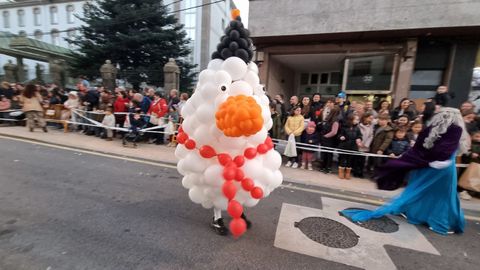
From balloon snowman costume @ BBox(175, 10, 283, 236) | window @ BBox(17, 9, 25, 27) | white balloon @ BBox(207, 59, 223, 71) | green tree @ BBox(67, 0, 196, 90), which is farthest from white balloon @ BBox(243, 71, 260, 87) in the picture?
window @ BBox(17, 9, 25, 27)

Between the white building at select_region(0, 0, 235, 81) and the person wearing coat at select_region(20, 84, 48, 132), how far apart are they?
19455 millimetres

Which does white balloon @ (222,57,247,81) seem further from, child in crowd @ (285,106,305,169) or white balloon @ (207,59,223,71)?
child in crowd @ (285,106,305,169)

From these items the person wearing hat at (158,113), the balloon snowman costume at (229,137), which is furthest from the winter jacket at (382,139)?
the person wearing hat at (158,113)

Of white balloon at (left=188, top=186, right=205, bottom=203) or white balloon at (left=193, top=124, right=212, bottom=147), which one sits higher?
white balloon at (left=193, top=124, right=212, bottom=147)

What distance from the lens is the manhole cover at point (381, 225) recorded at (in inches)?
133

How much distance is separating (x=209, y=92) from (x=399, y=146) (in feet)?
16.8

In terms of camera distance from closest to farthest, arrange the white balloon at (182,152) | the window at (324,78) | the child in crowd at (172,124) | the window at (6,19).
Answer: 1. the white balloon at (182,152)
2. the child in crowd at (172,124)
3. the window at (324,78)
4. the window at (6,19)

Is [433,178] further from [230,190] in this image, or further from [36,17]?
[36,17]

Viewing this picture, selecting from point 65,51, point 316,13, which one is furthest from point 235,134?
point 65,51

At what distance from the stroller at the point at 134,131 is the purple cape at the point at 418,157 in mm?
6796

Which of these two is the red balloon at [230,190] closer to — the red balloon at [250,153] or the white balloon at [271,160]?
the red balloon at [250,153]

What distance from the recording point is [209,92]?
2.41 metres

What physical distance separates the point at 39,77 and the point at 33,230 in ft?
87.3

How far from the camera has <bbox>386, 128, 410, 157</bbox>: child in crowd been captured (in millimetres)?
5491
